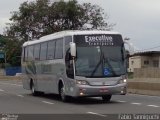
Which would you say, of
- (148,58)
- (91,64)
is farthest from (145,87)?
(148,58)

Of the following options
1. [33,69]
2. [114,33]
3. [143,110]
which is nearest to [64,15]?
[33,69]

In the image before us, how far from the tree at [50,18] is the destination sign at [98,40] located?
186ft

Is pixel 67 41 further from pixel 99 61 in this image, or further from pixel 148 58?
pixel 148 58

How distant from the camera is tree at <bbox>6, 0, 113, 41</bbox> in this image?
263 feet

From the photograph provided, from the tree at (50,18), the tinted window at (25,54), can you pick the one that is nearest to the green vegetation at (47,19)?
the tree at (50,18)

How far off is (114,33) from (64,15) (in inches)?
2276

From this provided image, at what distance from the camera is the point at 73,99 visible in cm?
2577

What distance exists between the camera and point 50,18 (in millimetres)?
81062

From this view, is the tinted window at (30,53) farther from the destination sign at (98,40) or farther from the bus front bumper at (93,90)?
the bus front bumper at (93,90)

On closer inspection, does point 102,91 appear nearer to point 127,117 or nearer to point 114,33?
point 114,33

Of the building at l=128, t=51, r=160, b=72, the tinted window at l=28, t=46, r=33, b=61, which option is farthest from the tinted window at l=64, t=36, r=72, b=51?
the building at l=128, t=51, r=160, b=72

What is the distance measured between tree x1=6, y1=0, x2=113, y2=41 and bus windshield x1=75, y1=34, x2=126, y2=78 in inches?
2252

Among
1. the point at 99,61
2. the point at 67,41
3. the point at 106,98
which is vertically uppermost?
the point at 67,41

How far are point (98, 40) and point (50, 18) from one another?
59.0m
